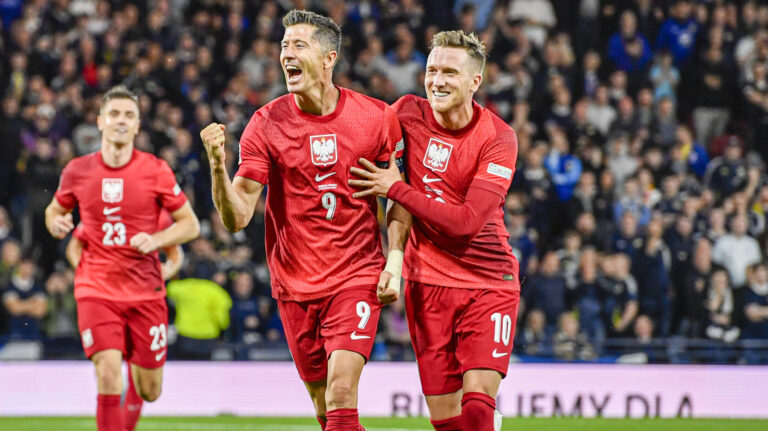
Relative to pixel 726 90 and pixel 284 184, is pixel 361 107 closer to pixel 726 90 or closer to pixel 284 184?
pixel 284 184

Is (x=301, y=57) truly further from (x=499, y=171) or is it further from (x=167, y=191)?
(x=167, y=191)

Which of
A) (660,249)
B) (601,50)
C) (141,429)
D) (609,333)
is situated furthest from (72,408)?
(601,50)

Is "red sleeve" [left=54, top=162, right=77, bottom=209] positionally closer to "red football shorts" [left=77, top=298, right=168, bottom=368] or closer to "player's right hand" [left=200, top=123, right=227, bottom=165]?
"red football shorts" [left=77, top=298, right=168, bottom=368]

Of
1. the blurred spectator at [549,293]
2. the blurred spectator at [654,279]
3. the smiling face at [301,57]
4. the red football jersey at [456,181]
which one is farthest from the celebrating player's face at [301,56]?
the blurred spectator at [654,279]

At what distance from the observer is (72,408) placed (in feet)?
41.4

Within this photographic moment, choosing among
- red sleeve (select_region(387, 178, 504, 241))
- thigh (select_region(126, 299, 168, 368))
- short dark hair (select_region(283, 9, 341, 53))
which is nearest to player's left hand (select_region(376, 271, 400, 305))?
red sleeve (select_region(387, 178, 504, 241))

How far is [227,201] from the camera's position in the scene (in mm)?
5633

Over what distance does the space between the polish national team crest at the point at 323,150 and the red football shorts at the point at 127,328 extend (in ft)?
9.10

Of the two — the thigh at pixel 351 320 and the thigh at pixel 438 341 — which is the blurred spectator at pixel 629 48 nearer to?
the thigh at pixel 438 341

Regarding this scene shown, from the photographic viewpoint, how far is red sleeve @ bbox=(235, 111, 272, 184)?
19.4ft

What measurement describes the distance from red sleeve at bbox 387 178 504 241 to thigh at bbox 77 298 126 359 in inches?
116

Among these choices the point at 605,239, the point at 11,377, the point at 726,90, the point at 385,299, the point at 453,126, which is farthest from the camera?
the point at 726,90

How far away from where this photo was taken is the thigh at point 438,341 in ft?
20.9

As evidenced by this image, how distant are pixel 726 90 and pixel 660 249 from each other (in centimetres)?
380
